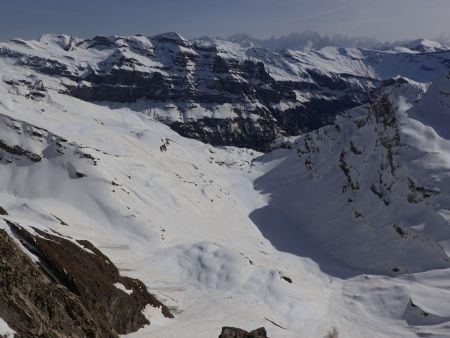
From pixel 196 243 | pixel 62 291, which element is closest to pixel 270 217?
pixel 196 243

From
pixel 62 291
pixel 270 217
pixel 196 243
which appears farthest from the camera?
pixel 270 217

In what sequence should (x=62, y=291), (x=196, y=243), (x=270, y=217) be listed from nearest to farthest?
(x=62, y=291), (x=196, y=243), (x=270, y=217)

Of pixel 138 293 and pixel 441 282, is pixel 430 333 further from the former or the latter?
pixel 138 293

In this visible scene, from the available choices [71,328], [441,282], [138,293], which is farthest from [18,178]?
[441,282]

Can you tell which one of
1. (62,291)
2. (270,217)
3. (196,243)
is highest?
(62,291)

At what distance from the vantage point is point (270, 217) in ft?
401

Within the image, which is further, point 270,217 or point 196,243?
point 270,217

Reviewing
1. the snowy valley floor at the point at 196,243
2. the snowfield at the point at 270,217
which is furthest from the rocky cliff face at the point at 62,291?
the snowy valley floor at the point at 196,243

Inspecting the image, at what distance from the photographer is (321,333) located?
6047cm

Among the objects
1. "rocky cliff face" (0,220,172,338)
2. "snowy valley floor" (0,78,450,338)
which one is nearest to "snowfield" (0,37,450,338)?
"snowy valley floor" (0,78,450,338)

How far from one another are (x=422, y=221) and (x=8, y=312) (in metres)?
83.6

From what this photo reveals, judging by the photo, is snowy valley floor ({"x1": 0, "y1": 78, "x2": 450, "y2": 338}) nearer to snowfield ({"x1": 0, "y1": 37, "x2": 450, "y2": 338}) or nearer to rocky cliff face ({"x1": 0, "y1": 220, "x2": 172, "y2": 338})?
snowfield ({"x1": 0, "y1": 37, "x2": 450, "y2": 338})

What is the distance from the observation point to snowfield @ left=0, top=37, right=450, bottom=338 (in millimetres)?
59719

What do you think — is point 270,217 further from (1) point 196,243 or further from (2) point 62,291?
(2) point 62,291
